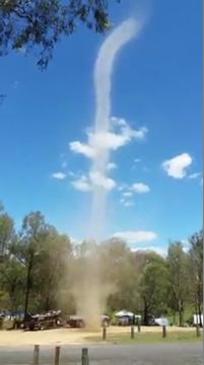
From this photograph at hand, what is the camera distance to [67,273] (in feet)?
204

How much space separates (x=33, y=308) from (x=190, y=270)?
17278 mm

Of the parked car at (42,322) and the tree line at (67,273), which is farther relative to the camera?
the tree line at (67,273)

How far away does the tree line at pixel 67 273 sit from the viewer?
59719mm

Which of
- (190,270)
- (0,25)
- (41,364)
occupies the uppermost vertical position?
(190,270)

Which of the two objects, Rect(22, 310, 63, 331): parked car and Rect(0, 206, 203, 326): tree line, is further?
Rect(0, 206, 203, 326): tree line

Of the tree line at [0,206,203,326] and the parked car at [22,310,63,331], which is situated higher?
the tree line at [0,206,203,326]

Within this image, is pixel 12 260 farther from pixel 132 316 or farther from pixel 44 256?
pixel 132 316

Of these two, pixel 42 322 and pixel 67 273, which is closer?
pixel 42 322

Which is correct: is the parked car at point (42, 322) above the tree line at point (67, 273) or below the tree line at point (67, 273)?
below

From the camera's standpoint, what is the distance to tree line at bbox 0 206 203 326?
59.7 metres

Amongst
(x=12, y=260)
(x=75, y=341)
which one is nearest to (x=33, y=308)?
(x=12, y=260)

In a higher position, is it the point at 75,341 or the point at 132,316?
the point at 132,316

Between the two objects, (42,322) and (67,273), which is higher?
(67,273)

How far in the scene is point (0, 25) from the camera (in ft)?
32.4
